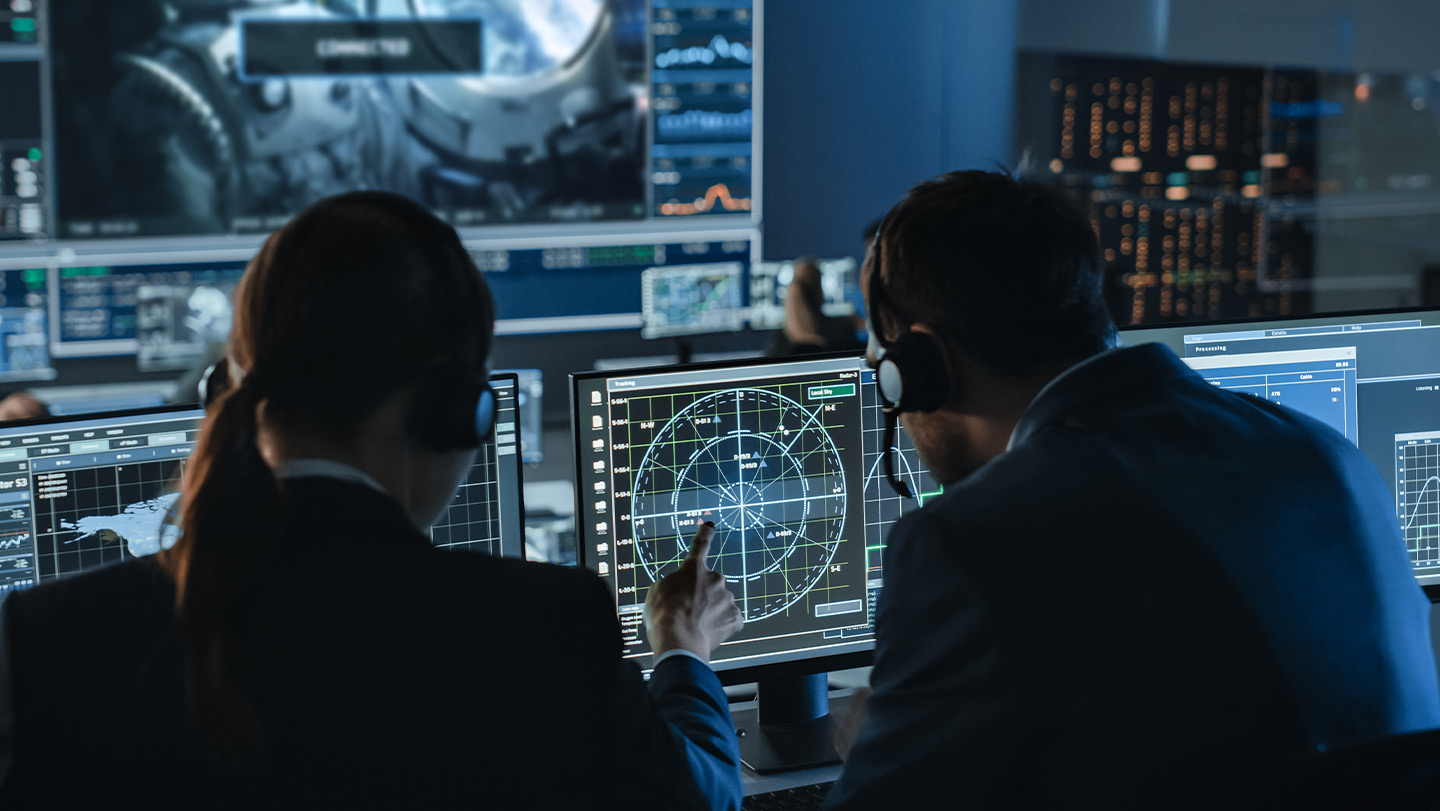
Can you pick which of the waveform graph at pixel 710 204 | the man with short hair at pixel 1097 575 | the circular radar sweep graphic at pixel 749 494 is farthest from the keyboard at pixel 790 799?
the waveform graph at pixel 710 204

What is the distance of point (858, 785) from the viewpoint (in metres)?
1.07

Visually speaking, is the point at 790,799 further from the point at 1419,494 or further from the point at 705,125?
the point at 705,125

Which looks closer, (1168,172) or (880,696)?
Answer: (880,696)

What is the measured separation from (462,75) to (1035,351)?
4.28 m

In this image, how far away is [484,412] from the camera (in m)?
1.05

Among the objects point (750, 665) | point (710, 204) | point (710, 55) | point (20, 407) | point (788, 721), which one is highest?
point (710, 55)

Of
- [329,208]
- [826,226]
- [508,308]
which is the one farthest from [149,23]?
[329,208]

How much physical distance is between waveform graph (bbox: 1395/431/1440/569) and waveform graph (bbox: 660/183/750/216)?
12.7ft

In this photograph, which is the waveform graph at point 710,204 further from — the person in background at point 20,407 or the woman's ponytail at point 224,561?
the woman's ponytail at point 224,561

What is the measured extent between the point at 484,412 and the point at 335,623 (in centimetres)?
21

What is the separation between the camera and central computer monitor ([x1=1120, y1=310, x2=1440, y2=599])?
179cm

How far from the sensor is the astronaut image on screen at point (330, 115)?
4.73m

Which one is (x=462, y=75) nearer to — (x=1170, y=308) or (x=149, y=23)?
(x=149, y=23)

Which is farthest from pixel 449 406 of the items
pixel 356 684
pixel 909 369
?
pixel 909 369
